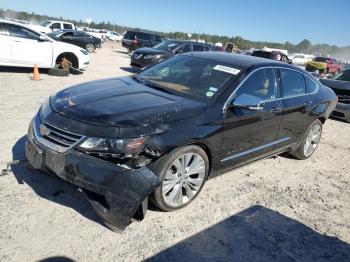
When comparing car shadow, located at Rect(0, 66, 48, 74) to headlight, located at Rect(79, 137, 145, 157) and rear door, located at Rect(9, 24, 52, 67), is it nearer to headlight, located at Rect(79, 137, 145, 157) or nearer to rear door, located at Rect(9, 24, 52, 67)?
rear door, located at Rect(9, 24, 52, 67)

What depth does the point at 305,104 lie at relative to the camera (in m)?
5.87

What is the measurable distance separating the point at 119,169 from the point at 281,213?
7.30ft

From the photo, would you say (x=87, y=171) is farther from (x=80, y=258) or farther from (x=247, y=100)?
(x=247, y=100)

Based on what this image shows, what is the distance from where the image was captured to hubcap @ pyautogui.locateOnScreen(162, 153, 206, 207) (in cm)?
386

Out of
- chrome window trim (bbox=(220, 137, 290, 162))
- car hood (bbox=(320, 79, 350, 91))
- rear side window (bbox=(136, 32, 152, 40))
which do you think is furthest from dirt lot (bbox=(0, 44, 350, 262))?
rear side window (bbox=(136, 32, 152, 40))

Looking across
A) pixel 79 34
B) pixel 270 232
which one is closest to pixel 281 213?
pixel 270 232

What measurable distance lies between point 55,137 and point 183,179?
142 centimetres

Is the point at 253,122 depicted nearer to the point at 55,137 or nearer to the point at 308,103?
the point at 308,103

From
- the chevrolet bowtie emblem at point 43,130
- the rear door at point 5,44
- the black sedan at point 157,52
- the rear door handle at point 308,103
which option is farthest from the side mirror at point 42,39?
the rear door handle at point 308,103

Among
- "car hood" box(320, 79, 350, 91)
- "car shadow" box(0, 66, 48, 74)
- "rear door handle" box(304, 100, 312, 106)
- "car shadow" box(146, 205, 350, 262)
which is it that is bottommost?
"car shadow" box(146, 205, 350, 262)

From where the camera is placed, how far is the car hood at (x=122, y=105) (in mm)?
3596

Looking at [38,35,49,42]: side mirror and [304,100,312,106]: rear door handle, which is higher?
[38,35,49,42]: side mirror

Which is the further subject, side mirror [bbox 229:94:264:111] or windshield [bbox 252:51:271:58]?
windshield [bbox 252:51:271:58]

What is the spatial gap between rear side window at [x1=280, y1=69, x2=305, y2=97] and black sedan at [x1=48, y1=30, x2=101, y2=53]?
60.3ft
